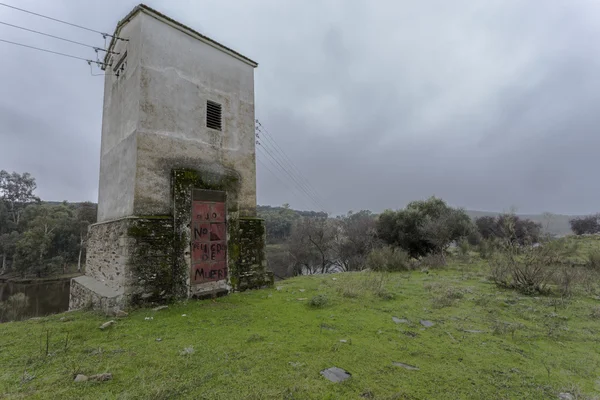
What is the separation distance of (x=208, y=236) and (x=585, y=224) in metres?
42.6

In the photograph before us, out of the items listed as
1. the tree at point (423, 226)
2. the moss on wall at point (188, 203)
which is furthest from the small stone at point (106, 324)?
the tree at point (423, 226)

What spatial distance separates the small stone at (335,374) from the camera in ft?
10.3

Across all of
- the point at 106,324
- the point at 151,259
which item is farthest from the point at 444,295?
the point at 106,324

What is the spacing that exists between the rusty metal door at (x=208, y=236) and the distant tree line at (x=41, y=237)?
103 feet

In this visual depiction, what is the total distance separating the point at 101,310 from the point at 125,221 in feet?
6.94

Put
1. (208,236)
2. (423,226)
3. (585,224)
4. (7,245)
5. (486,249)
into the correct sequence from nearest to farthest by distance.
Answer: (208,236) → (486,249) → (423,226) → (585,224) → (7,245)

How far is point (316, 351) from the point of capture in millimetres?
3906

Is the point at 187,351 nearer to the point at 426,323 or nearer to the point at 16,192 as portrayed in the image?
the point at 426,323

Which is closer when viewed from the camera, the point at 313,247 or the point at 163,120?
the point at 163,120

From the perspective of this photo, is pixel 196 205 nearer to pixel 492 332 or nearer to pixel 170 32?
pixel 170 32

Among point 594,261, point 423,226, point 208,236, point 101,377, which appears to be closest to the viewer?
point 101,377

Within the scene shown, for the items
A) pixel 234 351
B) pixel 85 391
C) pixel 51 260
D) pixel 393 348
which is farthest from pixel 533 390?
pixel 51 260

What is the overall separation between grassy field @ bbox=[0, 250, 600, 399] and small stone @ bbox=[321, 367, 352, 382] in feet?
0.29

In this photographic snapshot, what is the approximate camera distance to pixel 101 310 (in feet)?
20.6
